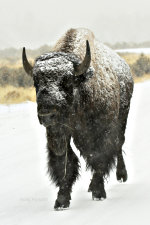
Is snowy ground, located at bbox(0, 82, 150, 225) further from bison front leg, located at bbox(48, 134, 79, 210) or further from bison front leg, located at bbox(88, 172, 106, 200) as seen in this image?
bison front leg, located at bbox(48, 134, 79, 210)

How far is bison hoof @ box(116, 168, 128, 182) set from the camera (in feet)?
19.4

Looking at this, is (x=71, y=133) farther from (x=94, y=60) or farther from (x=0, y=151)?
(x=0, y=151)

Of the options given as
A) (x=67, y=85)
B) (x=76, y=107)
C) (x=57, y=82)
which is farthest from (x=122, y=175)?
(x=57, y=82)

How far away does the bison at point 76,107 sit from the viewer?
395 centimetres

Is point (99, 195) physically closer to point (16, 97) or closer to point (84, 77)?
point (84, 77)

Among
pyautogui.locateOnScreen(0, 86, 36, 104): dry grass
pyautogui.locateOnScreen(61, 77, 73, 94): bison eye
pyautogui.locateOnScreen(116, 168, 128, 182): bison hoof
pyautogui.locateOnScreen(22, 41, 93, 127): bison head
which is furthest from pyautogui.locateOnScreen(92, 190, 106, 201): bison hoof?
pyautogui.locateOnScreen(0, 86, 36, 104): dry grass

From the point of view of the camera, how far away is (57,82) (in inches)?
155

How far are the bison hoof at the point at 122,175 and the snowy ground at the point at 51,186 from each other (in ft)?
0.34

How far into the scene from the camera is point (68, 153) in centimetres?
469

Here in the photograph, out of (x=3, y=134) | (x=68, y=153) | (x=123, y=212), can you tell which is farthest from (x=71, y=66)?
(x=3, y=134)

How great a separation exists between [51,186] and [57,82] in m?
2.29

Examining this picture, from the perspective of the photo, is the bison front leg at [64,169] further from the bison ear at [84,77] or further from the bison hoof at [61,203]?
the bison ear at [84,77]

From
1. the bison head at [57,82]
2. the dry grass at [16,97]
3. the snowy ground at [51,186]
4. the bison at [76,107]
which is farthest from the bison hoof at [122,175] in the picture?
the dry grass at [16,97]

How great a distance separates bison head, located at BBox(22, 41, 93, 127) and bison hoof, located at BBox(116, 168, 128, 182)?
7.05ft
